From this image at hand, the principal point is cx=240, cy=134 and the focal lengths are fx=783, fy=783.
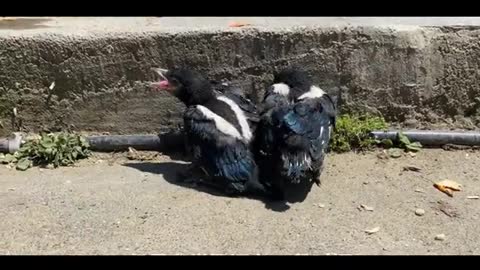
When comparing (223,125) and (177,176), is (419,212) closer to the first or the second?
(223,125)

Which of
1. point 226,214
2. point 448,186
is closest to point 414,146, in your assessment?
point 448,186

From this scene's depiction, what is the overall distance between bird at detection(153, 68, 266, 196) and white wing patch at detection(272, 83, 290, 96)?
0.64ft

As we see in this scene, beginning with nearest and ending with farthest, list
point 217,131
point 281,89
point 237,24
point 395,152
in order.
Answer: point 217,131 < point 281,89 < point 395,152 < point 237,24

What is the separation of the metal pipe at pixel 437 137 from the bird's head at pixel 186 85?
124cm

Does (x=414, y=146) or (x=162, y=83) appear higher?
(x=162, y=83)

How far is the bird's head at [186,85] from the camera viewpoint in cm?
489

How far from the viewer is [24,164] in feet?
16.6

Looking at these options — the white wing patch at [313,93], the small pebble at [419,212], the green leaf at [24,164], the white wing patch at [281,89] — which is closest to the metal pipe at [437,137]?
the white wing patch at [313,93]

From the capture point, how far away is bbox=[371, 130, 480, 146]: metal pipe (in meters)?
5.34

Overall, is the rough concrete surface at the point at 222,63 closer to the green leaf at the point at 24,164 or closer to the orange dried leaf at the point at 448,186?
the green leaf at the point at 24,164

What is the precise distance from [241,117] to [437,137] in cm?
147

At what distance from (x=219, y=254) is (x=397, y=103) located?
2.12 meters

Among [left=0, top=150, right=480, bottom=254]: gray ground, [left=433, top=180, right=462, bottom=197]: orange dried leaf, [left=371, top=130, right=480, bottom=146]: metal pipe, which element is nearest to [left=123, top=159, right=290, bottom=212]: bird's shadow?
[left=0, top=150, right=480, bottom=254]: gray ground

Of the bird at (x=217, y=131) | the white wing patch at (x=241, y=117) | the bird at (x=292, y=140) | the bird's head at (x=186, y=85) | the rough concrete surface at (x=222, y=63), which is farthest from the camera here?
the rough concrete surface at (x=222, y=63)
